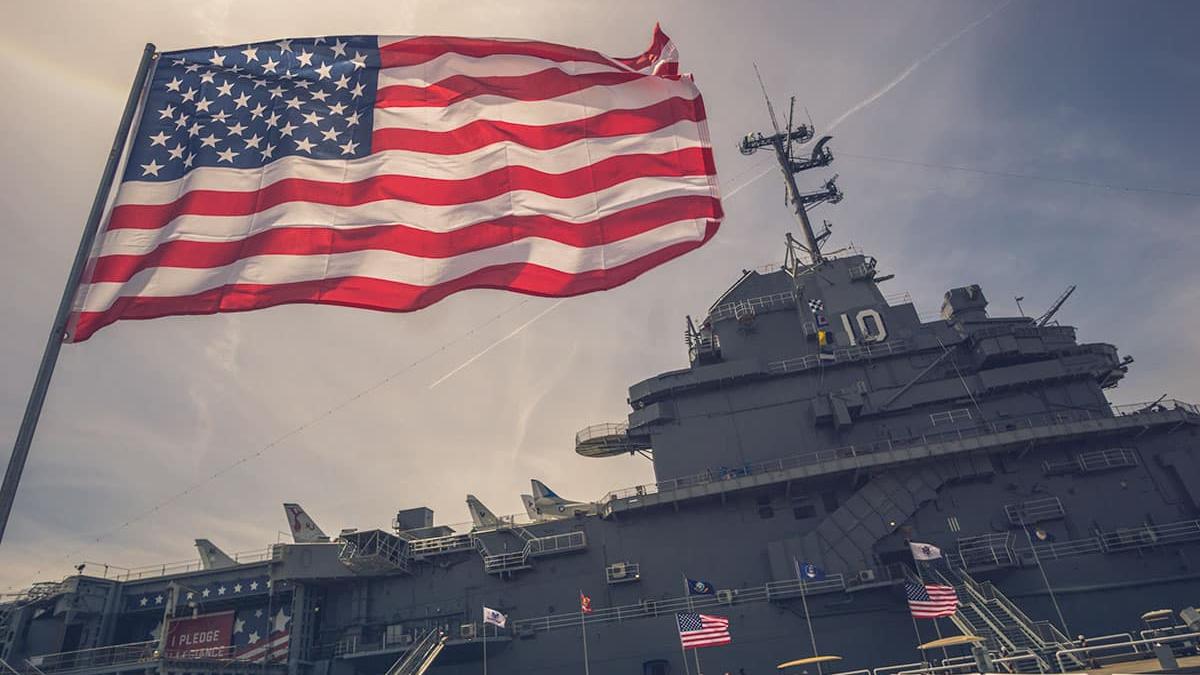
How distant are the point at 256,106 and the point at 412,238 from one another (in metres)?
3.24

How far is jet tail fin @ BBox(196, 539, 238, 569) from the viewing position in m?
39.1

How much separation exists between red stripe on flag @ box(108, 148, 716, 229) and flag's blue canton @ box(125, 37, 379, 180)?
494 millimetres

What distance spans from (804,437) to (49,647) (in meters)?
41.4

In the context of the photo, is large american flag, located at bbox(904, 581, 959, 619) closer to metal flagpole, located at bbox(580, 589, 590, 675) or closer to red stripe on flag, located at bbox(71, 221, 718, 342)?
metal flagpole, located at bbox(580, 589, 590, 675)

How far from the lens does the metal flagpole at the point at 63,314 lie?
22.3 ft

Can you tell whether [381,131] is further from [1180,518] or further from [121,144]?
[1180,518]

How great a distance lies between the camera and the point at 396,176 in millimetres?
10906

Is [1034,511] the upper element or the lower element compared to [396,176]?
lower

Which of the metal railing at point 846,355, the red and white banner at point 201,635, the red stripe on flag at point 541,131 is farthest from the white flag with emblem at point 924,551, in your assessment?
the red and white banner at point 201,635

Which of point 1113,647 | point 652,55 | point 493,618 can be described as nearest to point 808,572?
point 1113,647

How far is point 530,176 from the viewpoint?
11.4 metres

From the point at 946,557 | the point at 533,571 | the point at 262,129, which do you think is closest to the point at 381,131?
the point at 262,129

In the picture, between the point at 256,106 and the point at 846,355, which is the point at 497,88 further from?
the point at 846,355

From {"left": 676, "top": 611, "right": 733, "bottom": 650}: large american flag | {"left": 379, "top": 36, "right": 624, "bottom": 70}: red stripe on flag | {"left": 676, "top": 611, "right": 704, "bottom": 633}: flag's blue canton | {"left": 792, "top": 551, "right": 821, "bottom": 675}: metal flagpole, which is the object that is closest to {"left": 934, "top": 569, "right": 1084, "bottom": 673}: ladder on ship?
{"left": 792, "top": 551, "right": 821, "bottom": 675}: metal flagpole
